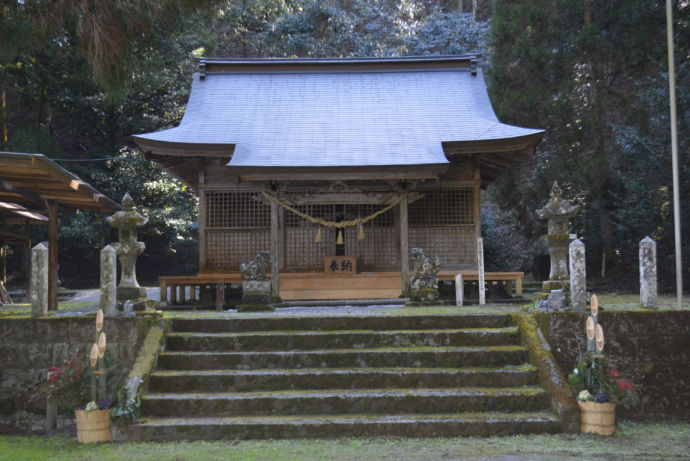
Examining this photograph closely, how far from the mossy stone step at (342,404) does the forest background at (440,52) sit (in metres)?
5.61

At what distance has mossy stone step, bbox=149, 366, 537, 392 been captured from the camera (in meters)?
7.16

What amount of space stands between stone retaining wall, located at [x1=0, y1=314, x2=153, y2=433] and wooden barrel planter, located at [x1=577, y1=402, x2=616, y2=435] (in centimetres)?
524

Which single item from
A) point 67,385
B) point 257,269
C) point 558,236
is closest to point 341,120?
point 257,269

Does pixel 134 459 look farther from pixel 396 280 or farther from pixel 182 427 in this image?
pixel 396 280

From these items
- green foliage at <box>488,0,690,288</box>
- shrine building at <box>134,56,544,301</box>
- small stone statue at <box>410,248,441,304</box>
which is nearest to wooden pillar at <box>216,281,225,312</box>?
shrine building at <box>134,56,544,301</box>

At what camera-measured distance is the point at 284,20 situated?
27047mm

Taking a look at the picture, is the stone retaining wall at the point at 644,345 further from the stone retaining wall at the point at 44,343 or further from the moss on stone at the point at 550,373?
the stone retaining wall at the point at 44,343

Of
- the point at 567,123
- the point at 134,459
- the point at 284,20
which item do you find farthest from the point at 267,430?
the point at 284,20

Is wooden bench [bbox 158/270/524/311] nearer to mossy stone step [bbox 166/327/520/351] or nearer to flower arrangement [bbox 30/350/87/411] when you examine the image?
mossy stone step [bbox 166/327/520/351]

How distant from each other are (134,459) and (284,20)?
2414 centimetres

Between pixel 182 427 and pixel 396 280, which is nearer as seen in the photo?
pixel 182 427

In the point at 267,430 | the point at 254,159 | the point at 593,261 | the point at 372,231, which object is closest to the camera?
the point at 267,430

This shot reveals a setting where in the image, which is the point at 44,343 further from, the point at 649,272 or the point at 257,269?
the point at 649,272

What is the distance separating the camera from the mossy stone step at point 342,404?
677 cm
